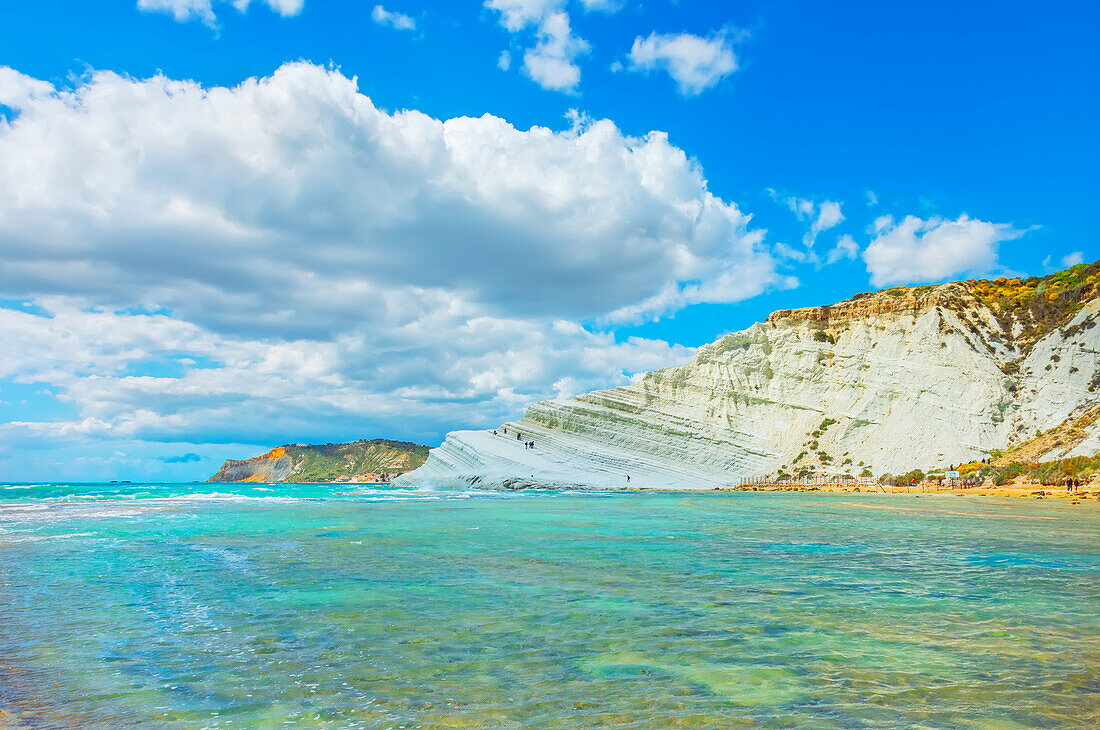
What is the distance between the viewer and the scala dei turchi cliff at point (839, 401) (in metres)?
54.3

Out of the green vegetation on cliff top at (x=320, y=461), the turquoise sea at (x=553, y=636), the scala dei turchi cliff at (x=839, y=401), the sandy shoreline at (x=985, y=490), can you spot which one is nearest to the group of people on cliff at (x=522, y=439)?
the scala dei turchi cliff at (x=839, y=401)

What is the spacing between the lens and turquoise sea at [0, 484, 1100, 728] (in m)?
4.50

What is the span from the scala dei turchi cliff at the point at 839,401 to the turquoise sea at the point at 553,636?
1686 inches

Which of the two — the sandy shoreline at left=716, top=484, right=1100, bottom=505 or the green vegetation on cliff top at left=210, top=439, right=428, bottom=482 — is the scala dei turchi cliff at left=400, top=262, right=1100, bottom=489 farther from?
the green vegetation on cliff top at left=210, top=439, right=428, bottom=482

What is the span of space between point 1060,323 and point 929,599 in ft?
206

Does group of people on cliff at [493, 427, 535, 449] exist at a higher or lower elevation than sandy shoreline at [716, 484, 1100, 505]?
higher

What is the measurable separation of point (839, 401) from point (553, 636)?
62.8 m

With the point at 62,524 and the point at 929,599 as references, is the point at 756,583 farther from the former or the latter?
the point at 62,524

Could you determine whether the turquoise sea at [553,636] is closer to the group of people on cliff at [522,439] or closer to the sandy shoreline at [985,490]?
the sandy shoreline at [985,490]

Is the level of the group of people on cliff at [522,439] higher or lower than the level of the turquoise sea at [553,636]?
higher

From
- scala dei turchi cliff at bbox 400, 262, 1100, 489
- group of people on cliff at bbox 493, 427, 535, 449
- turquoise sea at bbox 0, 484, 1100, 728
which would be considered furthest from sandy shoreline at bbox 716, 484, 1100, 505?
turquoise sea at bbox 0, 484, 1100, 728

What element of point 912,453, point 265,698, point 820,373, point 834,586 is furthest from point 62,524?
point 820,373

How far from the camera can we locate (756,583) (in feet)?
30.2

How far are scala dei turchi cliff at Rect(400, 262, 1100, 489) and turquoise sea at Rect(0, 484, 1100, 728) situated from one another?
1686 inches
